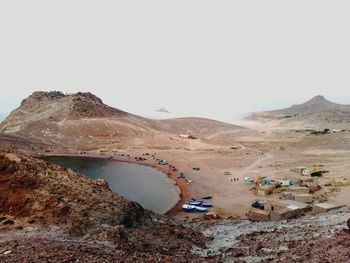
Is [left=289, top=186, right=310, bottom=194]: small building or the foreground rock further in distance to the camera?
[left=289, top=186, right=310, bottom=194]: small building

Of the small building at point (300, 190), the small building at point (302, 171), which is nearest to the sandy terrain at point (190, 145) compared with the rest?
the small building at point (302, 171)

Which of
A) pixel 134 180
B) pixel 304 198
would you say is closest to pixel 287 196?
pixel 304 198

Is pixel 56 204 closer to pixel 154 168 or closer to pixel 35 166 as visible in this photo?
pixel 35 166

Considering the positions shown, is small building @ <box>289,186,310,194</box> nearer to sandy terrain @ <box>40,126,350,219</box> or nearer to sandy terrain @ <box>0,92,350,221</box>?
sandy terrain @ <box>40,126,350,219</box>

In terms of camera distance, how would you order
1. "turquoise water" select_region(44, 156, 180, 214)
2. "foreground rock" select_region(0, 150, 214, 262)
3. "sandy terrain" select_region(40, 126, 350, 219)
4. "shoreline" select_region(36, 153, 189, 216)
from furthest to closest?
"turquoise water" select_region(44, 156, 180, 214) < "sandy terrain" select_region(40, 126, 350, 219) < "shoreline" select_region(36, 153, 189, 216) < "foreground rock" select_region(0, 150, 214, 262)

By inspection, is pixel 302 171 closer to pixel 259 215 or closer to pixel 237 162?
pixel 237 162

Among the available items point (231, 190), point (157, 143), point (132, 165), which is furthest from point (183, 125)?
point (231, 190)

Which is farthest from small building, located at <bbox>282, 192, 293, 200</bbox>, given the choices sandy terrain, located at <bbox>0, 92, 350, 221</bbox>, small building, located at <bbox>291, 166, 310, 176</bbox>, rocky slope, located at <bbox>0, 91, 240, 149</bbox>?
rocky slope, located at <bbox>0, 91, 240, 149</bbox>
